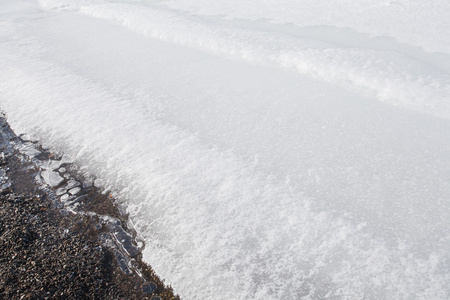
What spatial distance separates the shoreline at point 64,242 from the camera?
1.69m

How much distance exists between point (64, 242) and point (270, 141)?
69.0 inches

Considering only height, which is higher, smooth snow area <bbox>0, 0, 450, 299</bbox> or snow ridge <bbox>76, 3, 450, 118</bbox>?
snow ridge <bbox>76, 3, 450, 118</bbox>

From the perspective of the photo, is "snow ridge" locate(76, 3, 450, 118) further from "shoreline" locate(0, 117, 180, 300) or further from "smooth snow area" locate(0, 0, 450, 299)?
"shoreline" locate(0, 117, 180, 300)

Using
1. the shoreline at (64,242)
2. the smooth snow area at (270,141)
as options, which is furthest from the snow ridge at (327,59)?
the shoreline at (64,242)

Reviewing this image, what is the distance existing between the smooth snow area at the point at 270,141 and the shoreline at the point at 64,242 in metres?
0.11

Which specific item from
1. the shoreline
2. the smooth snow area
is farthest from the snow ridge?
the shoreline

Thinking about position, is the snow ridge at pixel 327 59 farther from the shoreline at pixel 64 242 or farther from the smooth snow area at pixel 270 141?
the shoreline at pixel 64 242

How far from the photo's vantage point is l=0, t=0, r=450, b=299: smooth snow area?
174 cm

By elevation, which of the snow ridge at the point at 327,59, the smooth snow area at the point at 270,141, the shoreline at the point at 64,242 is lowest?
the shoreline at the point at 64,242

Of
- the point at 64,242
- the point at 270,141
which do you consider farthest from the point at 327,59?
the point at 64,242

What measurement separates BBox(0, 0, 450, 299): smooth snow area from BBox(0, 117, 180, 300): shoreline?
0.11 meters

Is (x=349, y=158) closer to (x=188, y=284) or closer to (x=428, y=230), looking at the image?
(x=428, y=230)

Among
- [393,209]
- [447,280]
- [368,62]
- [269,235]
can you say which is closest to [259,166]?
[269,235]

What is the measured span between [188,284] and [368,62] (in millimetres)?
3270
